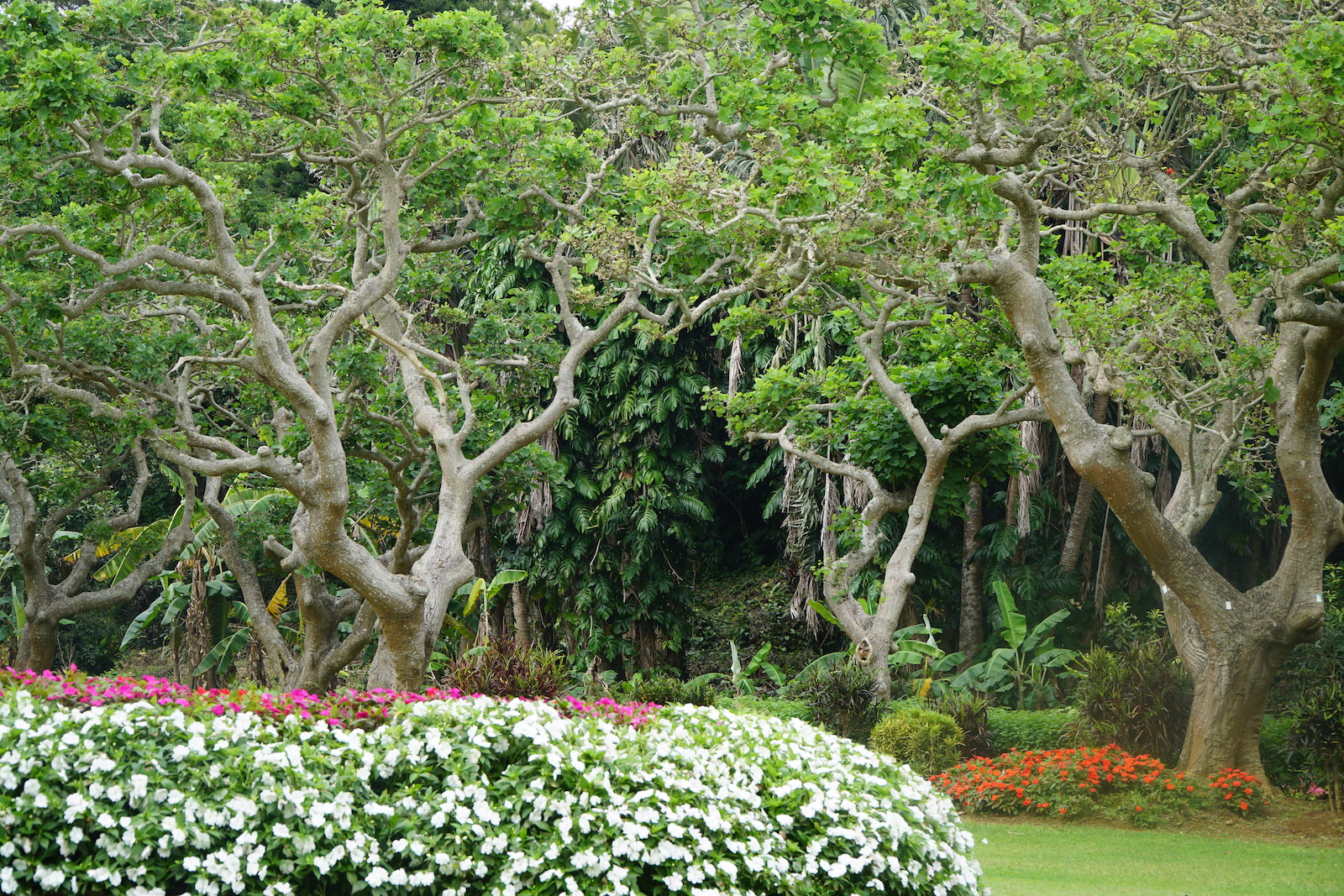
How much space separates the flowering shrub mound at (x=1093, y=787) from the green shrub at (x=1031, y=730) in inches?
26.7

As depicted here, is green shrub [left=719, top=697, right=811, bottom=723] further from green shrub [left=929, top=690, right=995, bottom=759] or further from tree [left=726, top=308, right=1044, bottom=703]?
green shrub [left=929, top=690, right=995, bottom=759]

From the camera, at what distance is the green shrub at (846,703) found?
11195 millimetres

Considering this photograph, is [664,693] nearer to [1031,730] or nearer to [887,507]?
[887,507]

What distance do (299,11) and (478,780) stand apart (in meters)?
6.50

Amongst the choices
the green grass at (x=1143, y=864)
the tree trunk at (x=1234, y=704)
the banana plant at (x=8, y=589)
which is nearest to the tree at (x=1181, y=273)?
the tree trunk at (x=1234, y=704)

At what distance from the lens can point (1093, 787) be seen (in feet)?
32.3

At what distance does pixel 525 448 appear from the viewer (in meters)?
12.5

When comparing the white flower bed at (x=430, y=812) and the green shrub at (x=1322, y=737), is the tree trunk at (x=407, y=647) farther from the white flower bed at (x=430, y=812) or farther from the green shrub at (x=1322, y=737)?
the green shrub at (x=1322, y=737)

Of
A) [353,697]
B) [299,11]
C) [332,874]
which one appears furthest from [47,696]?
[299,11]

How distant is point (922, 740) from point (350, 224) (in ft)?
24.3

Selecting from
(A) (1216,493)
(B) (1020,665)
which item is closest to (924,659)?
(B) (1020,665)

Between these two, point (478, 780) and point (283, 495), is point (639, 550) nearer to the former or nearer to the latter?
point (283, 495)

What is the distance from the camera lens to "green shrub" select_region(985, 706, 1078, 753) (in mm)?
11328

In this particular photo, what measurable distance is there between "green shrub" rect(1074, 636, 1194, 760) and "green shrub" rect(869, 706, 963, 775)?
1359 mm
